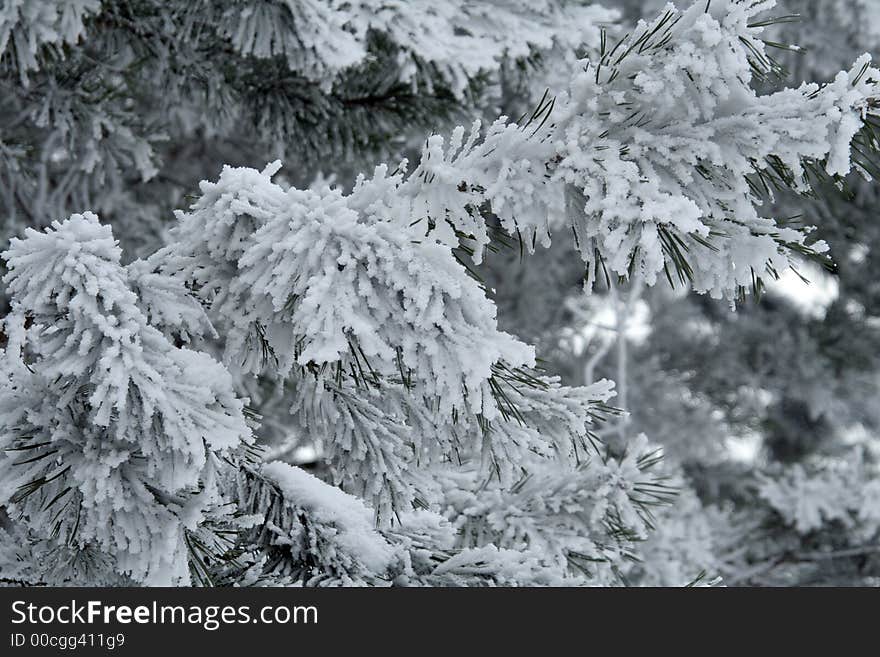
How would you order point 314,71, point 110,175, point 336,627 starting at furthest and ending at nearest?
point 110,175 → point 314,71 → point 336,627

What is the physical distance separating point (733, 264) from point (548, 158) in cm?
30

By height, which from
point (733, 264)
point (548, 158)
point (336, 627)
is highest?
point (548, 158)

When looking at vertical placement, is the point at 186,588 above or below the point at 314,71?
below

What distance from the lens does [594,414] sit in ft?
5.75

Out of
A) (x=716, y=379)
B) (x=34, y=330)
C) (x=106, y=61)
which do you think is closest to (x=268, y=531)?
(x=34, y=330)

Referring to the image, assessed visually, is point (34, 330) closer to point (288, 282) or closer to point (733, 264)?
point (288, 282)

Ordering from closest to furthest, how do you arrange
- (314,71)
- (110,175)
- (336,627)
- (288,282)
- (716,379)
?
(288,282)
(336,627)
(314,71)
(110,175)
(716,379)

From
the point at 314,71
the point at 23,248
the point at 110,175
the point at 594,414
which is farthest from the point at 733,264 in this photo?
the point at 110,175

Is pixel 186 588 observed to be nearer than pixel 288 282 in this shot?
No

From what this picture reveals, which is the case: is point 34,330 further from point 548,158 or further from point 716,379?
point 716,379

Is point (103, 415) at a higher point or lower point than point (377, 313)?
lower

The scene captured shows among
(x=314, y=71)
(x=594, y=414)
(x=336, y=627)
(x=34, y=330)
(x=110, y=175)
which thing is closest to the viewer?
(x=34, y=330)

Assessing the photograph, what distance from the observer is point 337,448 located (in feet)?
5.60

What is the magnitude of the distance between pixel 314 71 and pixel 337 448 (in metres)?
1.41
